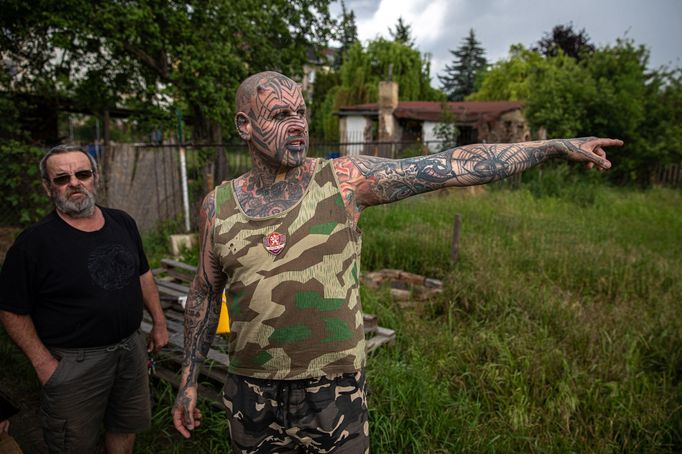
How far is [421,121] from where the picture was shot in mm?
19750

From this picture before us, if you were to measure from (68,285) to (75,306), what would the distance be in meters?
0.11

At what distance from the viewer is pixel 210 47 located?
9.40m

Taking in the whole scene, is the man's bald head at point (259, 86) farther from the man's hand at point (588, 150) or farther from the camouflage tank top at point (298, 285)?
the man's hand at point (588, 150)

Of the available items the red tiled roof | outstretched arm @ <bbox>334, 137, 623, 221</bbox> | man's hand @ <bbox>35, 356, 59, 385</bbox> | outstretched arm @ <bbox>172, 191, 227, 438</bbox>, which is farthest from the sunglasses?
the red tiled roof

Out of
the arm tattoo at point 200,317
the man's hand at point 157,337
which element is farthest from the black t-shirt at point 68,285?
the arm tattoo at point 200,317

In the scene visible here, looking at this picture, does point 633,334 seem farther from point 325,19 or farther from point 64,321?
point 325,19

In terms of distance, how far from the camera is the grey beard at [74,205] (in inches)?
96.0

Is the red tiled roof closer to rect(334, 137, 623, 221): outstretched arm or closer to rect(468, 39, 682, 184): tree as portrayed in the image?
rect(468, 39, 682, 184): tree

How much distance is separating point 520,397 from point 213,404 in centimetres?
215

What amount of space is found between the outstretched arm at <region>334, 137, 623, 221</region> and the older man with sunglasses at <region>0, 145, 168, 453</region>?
1486mm

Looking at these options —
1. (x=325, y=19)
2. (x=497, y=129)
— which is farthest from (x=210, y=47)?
(x=497, y=129)

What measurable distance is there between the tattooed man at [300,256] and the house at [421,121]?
1513 cm

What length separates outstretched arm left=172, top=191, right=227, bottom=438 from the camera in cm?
192

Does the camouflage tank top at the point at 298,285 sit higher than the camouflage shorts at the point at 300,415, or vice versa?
the camouflage tank top at the point at 298,285
